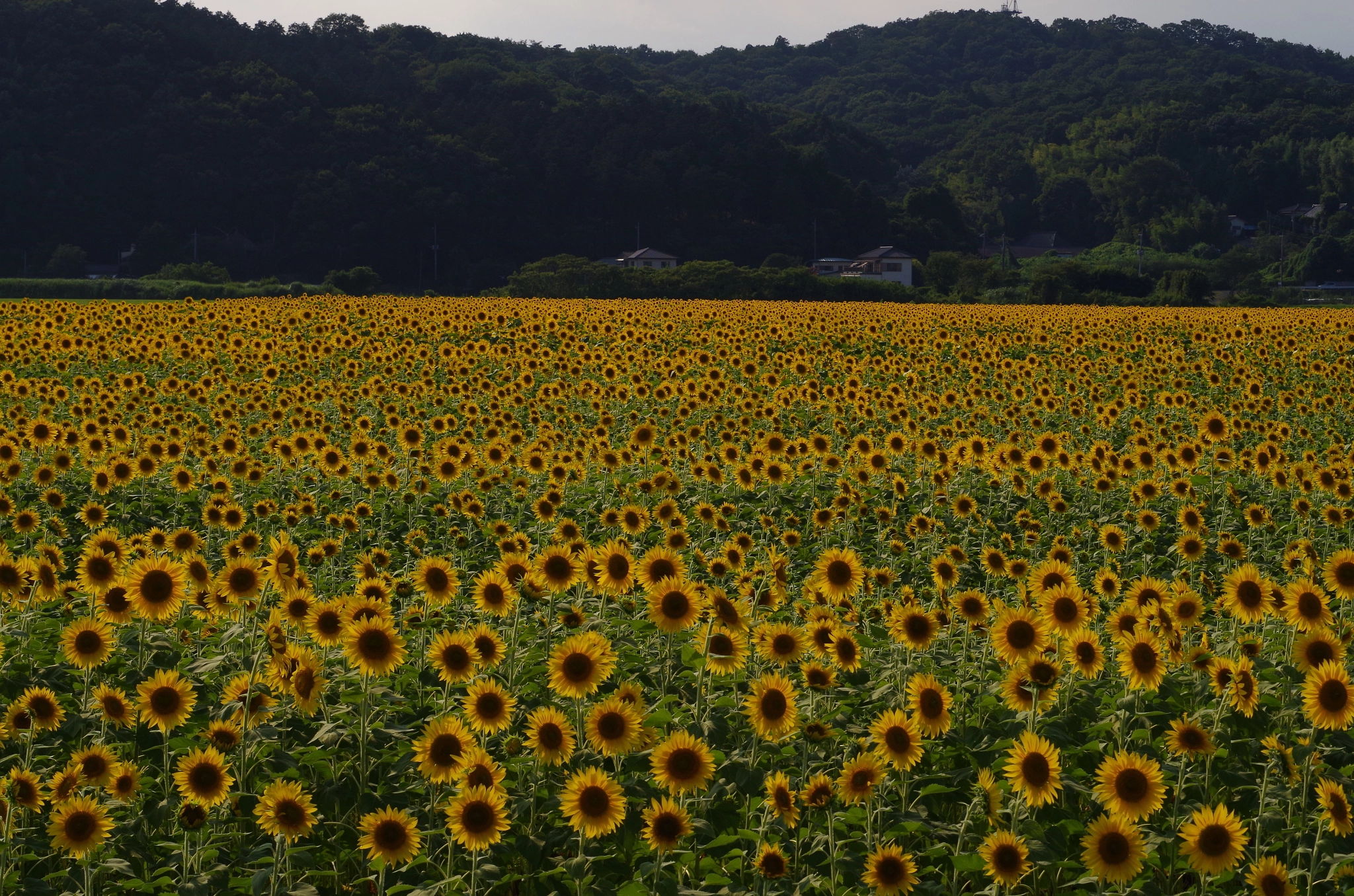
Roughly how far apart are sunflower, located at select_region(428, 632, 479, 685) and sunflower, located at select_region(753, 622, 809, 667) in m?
1.29

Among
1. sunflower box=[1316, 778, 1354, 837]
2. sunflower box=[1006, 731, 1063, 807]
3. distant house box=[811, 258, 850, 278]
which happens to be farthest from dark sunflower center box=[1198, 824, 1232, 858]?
distant house box=[811, 258, 850, 278]

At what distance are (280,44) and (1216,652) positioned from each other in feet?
A: 415

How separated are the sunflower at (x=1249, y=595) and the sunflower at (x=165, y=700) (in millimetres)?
5049

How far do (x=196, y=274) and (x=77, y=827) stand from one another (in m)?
77.2

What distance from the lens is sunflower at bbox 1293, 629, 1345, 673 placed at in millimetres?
5457

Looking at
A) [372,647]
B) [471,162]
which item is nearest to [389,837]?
[372,647]

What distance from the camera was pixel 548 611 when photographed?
680 centimetres

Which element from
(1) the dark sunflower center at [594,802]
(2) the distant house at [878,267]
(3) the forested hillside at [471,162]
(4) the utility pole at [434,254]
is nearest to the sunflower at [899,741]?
(1) the dark sunflower center at [594,802]

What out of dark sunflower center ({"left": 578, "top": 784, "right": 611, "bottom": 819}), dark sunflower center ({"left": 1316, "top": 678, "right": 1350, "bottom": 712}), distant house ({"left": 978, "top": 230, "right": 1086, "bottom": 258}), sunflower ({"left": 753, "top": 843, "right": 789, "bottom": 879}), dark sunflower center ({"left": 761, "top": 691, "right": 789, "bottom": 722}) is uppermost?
distant house ({"left": 978, "top": 230, "right": 1086, "bottom": 258})

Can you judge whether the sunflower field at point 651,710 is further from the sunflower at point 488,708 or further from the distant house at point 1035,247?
the distant house at point 1035,247

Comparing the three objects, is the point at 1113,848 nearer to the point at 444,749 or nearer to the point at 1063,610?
the point at 1063,610

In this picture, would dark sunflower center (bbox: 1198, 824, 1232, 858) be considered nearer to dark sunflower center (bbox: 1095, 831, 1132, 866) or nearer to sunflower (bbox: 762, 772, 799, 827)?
dark sunflower center (bbox: 1095, 831, 1132, 866)

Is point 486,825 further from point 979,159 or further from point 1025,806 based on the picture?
point 979,159

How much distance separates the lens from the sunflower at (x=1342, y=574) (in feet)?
21.1
